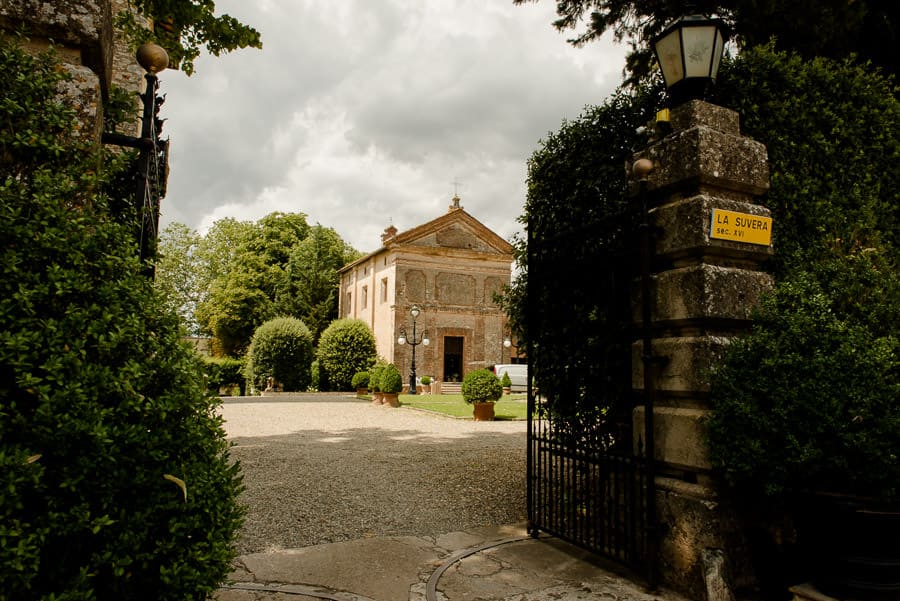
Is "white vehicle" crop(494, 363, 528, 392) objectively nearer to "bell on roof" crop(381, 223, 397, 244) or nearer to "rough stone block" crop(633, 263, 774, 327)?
"bell on roof" crop(381, 223, 397, 244)

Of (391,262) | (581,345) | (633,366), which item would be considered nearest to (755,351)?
(633,366)

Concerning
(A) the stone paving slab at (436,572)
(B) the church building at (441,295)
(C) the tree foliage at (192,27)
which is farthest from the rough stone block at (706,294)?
(B) the church building at (441,295)

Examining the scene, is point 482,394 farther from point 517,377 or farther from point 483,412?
point 517,377

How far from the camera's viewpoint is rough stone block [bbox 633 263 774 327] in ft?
11.8

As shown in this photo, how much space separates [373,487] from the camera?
23.5 feet

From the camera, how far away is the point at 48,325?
6.27 feet

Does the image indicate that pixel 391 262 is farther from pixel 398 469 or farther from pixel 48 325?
pixel 48 325

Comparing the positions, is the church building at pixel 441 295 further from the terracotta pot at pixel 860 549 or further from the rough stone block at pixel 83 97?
the rough stone block at pixel 83 97

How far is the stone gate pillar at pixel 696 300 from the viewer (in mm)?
3541

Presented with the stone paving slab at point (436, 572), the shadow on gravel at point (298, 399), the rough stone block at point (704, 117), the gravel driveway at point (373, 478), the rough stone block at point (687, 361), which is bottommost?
the shadow on gravel at point (298, 399)

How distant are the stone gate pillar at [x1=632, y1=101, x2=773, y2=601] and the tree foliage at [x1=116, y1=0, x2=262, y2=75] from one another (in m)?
4.01

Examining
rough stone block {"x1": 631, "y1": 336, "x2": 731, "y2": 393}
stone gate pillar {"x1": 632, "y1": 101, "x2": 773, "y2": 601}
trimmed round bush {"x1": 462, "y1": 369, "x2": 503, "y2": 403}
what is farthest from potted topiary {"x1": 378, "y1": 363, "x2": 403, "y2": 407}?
rough stone block {"x1": 631, "y1": 336, "x2": 731, "y2": 393}

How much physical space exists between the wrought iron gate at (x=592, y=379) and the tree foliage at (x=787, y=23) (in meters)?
3.34

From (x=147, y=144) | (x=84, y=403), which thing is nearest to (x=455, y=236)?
(x=147, y=144)
